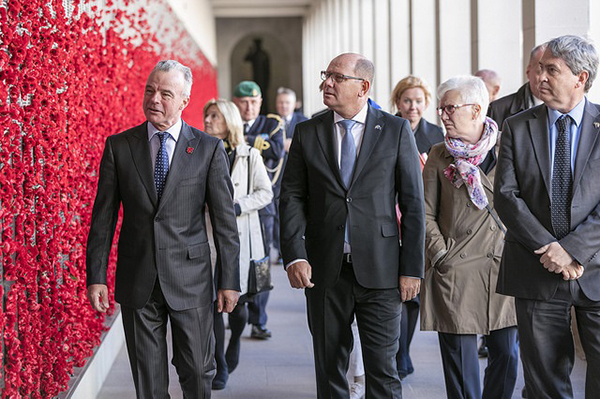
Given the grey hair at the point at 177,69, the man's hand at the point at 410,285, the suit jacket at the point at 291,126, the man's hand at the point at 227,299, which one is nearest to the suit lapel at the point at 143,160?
the grey hair at the point at 177,69

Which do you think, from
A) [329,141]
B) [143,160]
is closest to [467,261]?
[329,141]

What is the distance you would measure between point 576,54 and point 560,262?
2.74 feet

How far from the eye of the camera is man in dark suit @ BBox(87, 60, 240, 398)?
3699 millimetres

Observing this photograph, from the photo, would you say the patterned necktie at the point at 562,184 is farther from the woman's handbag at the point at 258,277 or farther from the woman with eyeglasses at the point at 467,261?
the woman's handbag at the point at 258,277

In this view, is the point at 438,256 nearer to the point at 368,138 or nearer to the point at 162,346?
the point at 368,138

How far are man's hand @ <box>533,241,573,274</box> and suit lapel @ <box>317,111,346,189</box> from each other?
0.93 m

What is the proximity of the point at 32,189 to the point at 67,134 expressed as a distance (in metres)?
0.87

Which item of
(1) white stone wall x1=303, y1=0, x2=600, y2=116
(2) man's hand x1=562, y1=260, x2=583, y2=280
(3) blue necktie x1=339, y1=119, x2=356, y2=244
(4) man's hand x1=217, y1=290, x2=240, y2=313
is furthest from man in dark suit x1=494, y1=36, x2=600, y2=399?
(1) white stone wall x1=303, y1=0, x2=600, y2=116

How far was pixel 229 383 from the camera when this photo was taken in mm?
5555

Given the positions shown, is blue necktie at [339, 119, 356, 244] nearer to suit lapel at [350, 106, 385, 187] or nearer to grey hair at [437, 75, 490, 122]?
suit lapel at [350, 106, 385, 187]

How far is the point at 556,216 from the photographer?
352 cm

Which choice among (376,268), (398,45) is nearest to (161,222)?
(376,268)

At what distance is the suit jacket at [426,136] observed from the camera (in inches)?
228

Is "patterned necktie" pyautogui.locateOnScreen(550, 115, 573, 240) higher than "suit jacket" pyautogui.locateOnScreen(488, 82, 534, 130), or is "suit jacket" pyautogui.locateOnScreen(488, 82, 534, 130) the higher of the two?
"suit jacket" pyautogui.locateOnScreen(488, 82, 534, 130)
